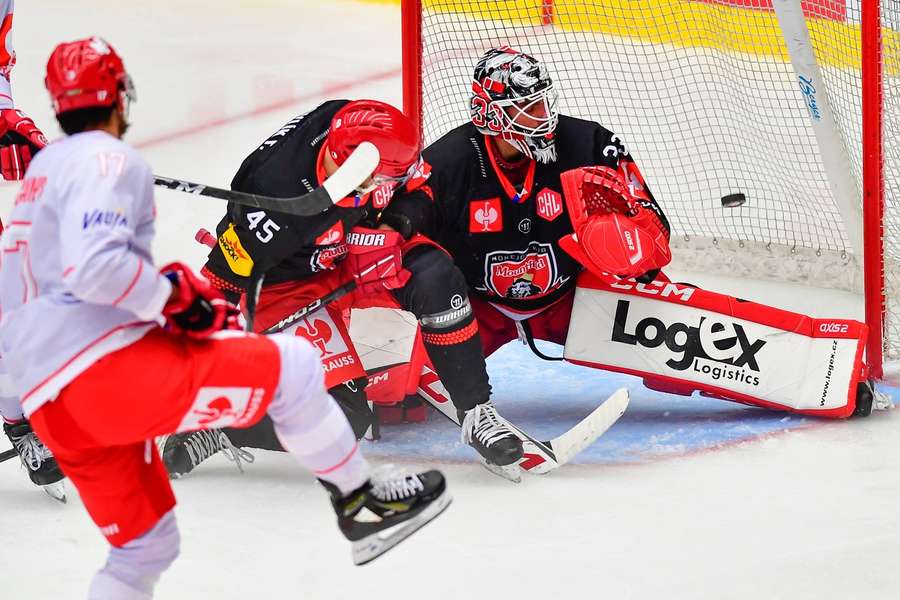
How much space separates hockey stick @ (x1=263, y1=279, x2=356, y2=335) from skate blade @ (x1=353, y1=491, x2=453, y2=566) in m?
1.20

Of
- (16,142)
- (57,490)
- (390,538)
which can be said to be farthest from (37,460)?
(390,538)

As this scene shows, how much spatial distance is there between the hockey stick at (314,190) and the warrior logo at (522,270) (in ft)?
2.36

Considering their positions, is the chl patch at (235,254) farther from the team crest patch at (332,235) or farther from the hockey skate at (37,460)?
the hockey skate at (37,460)

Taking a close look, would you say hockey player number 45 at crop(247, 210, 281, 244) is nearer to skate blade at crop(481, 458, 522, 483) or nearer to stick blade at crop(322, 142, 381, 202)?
stick blade at crop(322, 142, 381, 202)

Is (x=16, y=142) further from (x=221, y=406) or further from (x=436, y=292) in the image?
(x=221, y=406)


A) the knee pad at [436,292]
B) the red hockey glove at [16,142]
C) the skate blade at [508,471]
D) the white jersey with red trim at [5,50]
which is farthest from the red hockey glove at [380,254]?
the white jersey with red trim at [5,50]

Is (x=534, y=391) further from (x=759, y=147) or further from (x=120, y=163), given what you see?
(x=120, y=163)

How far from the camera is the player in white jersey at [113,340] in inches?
69.2

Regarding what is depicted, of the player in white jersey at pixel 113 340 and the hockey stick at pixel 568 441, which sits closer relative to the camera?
the player in white jersey at pixel 113 340

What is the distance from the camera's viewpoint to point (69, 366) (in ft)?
5.98

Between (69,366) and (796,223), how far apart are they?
309 centimetres

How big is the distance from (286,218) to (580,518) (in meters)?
1.00

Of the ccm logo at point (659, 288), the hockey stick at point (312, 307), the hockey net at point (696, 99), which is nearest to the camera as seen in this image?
the hockey stick at point (312, 307)

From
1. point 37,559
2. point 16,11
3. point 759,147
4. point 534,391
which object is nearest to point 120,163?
point 37,559
